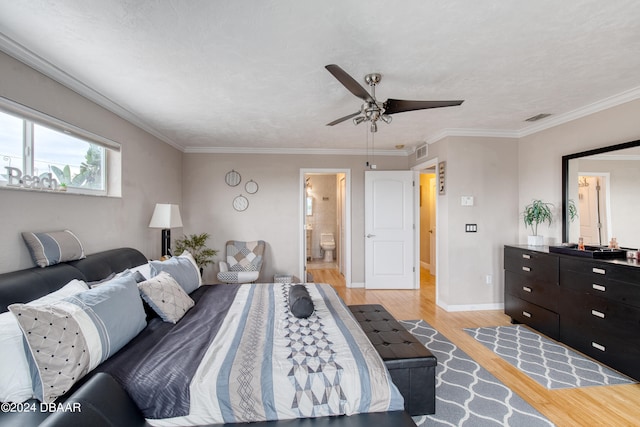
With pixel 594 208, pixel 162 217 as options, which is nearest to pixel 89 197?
pixel 162 217

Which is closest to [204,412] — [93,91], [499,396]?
[499,396]

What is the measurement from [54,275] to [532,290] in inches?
173

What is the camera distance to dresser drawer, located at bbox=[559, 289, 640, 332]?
7.67ft

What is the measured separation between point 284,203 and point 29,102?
3478 mm

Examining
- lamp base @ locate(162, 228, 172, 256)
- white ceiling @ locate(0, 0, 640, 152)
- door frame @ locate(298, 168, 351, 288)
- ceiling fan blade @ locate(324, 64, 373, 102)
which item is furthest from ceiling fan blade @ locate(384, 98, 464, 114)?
lamp base @ locate(162, 228, 172, 256)

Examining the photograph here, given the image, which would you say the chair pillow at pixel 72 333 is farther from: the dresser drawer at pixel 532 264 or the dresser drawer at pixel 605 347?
the dresser drawer at pixel 532 264

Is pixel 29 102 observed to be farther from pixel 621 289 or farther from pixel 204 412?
pixel 621 289

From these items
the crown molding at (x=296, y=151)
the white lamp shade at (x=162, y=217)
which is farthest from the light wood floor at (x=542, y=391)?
the white lamp shade at (x=162, y=217)

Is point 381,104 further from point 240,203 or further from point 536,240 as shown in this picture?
point 240,203

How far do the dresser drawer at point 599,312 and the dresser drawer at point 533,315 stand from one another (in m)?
0.17

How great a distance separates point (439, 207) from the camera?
166 inches

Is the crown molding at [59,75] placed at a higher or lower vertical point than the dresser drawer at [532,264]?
higher

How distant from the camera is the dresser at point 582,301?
235cm

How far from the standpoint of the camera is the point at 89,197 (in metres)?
2.66
